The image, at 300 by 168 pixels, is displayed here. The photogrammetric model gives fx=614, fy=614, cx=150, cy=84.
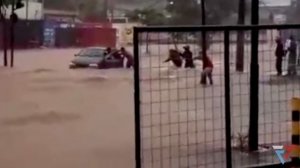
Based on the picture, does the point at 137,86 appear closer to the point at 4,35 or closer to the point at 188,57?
the point at 188,57

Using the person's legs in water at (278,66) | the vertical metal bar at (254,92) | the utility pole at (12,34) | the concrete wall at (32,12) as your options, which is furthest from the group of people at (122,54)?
the person's legs in water at (278,66)

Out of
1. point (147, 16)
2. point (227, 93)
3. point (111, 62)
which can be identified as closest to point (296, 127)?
point (227, 93)

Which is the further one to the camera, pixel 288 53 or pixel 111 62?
pixel 111 62

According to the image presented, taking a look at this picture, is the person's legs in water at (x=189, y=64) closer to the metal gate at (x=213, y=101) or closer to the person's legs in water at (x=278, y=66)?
the metal gate at (x=213, y=101)

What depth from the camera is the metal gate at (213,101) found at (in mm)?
3295

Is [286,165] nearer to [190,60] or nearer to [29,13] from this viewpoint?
[190,60]

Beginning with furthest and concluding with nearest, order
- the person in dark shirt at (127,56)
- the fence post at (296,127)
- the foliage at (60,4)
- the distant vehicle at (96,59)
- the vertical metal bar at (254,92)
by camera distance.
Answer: the distant vehicle at (96,59)
the foliage at (60,4)
the person in dark shirt at (127,56)
the vertical metal bar at (254,92)
the fence post at (296,127)

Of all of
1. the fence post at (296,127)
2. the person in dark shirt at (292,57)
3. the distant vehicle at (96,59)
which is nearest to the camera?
the fence post at (296,127)

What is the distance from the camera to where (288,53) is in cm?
392

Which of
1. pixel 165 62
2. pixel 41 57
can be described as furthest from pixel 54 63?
pixel 165 62

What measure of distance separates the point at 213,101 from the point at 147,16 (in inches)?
44.1

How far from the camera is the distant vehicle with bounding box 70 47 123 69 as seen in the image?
4613mm

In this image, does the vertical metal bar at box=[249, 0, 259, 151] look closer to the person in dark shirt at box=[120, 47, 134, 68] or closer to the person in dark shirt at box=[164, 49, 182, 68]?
the person in dark shirt at box=[164, 49, 182, 68]

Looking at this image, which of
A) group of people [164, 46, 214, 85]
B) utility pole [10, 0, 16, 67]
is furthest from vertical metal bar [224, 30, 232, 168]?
utility pole [10, 0, 16, 67]
